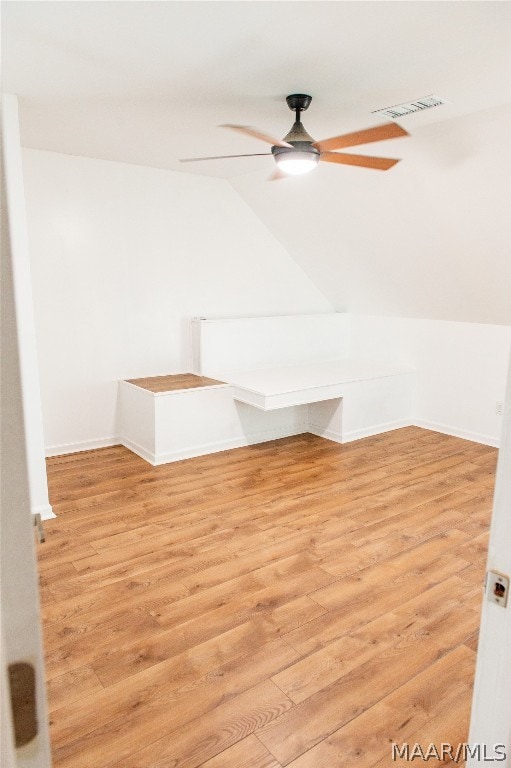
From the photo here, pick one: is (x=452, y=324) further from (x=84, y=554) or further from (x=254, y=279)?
(x=84, y=554)

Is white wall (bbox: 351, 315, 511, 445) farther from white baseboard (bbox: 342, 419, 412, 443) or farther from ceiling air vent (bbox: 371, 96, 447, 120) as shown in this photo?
ceiling air vent (bbox: 371, 96, 447, 120)

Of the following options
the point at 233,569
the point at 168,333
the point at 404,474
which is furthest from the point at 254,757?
the point at 168,333

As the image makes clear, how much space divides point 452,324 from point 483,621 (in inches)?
172

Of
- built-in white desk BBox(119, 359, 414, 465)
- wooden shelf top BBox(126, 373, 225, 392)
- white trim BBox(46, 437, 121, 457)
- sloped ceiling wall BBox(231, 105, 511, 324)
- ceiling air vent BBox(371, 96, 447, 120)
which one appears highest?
ceiling air vent BBox(371, 96, 447, 120)

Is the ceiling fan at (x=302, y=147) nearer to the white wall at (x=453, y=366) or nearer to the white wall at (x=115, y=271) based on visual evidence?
the white wall at (x=115, y=271)

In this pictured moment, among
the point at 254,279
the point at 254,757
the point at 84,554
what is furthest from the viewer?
the point at 254,279

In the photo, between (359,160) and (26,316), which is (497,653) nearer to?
(359,160)

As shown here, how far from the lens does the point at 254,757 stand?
165 cm

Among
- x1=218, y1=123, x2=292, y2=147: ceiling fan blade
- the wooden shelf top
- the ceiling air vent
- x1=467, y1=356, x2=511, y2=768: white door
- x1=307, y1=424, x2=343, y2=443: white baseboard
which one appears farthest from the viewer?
x1=307, y1=424, x2=343, y2=443: white baseboard

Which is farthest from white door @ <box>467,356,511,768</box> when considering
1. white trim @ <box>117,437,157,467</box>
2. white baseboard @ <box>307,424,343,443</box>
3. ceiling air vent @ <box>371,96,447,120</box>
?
white baseboard @ <box>307,424,343,443</box>

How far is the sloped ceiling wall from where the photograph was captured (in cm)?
331

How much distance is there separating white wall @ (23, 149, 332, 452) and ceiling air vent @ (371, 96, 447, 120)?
2.16 metres

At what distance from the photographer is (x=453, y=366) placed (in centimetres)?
495

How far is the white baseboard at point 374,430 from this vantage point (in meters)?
4.82
